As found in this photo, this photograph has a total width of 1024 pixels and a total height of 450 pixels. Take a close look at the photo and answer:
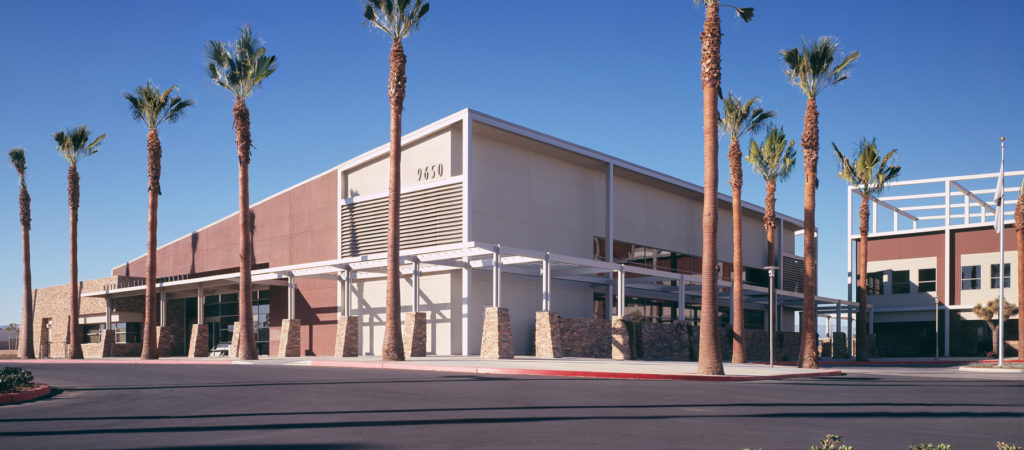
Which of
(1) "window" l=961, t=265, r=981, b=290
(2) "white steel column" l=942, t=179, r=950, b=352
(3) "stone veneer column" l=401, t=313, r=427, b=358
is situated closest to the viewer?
(3) "stone veneer column" l=401, t=313, r=427, b=358

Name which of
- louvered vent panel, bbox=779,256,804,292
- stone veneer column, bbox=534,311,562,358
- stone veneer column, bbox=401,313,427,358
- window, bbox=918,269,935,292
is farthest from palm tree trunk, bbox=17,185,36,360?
window, bbox=918,269,935,292

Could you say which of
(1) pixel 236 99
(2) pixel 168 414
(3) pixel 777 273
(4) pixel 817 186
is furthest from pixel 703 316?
(3) pixel 777 273

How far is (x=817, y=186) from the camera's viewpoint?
30.3 m

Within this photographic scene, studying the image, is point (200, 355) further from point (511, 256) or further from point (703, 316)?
point (703, 316)

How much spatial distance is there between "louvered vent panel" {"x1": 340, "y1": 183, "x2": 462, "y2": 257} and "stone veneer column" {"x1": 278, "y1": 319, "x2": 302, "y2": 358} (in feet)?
13.4

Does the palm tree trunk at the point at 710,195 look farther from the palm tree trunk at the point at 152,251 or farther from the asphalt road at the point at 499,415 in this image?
the palm tree trunk at the point at 152,251

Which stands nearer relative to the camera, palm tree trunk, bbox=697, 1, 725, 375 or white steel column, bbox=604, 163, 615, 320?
palm tree trunk, bbox=697, 1, 725, 375

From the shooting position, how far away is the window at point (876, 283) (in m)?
59.3

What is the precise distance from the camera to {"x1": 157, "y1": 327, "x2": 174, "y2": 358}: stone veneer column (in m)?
39.7

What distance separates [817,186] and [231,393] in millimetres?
22886

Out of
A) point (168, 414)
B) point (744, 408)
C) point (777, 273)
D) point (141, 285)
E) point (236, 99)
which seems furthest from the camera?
point (777, 273)

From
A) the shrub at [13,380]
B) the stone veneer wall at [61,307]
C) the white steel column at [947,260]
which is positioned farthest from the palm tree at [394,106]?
the white steel column at [947,260]

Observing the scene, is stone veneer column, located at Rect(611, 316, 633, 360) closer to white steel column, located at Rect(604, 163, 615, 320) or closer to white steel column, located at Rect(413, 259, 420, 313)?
white steel column, located at Rect(604, 163, 615, 320)

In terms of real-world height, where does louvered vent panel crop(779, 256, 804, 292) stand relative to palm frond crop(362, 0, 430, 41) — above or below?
below
